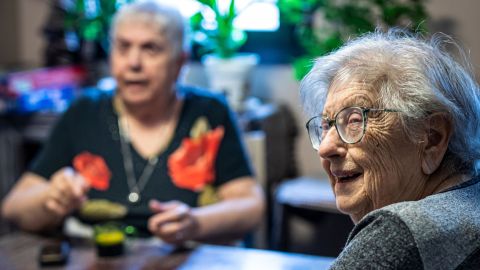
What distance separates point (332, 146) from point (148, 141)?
3.95ft

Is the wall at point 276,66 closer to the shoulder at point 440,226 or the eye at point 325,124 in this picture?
the eye at point 325,124

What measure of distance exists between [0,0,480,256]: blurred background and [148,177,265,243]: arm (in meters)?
0.52

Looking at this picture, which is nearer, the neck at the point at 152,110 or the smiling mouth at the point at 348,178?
the smiling mouth at the point at 348,178

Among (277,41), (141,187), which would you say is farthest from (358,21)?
(141,187)

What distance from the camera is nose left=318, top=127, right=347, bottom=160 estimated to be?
3.48ft

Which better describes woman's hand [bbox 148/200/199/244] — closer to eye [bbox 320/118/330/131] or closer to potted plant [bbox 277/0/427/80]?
eye [bbox 320/118/330/131]

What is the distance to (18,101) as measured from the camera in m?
3.13

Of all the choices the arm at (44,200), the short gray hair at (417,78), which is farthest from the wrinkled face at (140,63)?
the short gray hair at (417,78)

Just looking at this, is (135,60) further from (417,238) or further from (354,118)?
(417,238)

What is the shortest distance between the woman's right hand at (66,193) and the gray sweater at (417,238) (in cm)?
100

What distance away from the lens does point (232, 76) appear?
2881 millimetres

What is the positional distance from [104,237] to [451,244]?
0.99 m

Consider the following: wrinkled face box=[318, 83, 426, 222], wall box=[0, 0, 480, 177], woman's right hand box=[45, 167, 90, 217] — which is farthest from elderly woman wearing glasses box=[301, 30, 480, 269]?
wall box=[0, 0, 480, 177]

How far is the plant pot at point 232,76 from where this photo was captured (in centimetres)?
288
